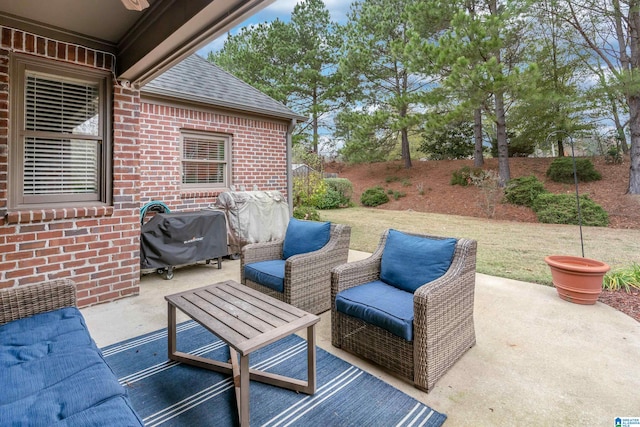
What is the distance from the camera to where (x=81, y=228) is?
10.7ft

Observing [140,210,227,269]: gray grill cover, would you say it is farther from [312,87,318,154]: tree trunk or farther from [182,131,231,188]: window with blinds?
[312,87,318,154]: tree trunk

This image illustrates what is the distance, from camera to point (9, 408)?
121 centimetres

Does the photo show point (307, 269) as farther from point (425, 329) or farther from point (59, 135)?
point (59, 135)

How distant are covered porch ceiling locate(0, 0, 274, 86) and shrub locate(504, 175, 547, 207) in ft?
30.0

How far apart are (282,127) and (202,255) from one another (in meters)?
3.18

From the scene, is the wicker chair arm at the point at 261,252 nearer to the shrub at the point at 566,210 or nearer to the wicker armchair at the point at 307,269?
the wicker armchair at the point at 307,269

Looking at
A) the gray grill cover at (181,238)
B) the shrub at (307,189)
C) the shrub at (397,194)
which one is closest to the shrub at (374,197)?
the shrub at (397,194)

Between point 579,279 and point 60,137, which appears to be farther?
point 579,279

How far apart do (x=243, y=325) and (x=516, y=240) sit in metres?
6.35

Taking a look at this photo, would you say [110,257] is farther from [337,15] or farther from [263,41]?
[337,15]

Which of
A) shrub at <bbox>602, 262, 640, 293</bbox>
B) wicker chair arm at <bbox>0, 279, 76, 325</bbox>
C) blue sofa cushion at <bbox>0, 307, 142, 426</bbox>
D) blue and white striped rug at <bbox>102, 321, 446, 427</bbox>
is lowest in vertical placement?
blue and white striped rug at <bbox>102, 321, 446, 427</bbox>

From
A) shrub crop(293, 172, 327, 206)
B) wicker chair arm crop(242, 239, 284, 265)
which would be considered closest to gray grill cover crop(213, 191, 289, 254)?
wicker chair arm crop(242, 239, 284, 265)

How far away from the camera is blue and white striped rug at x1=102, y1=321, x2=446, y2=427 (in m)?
1.77

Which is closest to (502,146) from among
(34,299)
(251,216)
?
(251,216)
